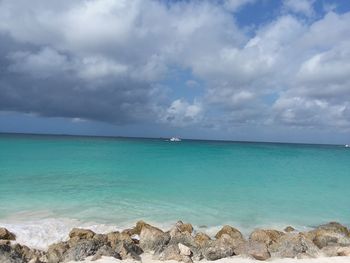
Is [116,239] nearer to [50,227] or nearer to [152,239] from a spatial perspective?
[152,239]

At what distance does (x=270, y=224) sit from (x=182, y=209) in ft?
13.8

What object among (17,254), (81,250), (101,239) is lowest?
(17,254)

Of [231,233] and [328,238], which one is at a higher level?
[328,238]

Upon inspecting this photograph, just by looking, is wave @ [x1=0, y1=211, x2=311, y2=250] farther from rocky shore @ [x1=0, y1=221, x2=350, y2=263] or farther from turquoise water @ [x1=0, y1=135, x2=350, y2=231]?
rocky shore @ [x1=0, y1=221, x2=350, y2=263]

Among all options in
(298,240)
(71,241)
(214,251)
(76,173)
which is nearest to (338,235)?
(298,240)

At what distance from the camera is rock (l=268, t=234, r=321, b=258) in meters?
10.6

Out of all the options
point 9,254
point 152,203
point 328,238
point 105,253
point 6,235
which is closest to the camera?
point 9,254

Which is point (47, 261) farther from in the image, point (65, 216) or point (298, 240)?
point (298, 240)

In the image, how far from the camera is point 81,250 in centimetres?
1005

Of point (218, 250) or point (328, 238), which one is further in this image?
point (328, 238)

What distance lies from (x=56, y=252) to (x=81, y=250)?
695 mm

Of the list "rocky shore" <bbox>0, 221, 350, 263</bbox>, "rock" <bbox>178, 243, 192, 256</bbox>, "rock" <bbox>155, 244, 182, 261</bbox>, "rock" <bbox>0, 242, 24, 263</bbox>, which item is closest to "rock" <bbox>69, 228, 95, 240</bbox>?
"rocky shore" <bbox>0, 221, 350, 263</bbox>

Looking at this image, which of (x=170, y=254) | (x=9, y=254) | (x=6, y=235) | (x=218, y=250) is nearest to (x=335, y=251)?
(x=218, y=250)

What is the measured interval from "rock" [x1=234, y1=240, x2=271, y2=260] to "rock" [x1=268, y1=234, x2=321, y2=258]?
0.36 m
